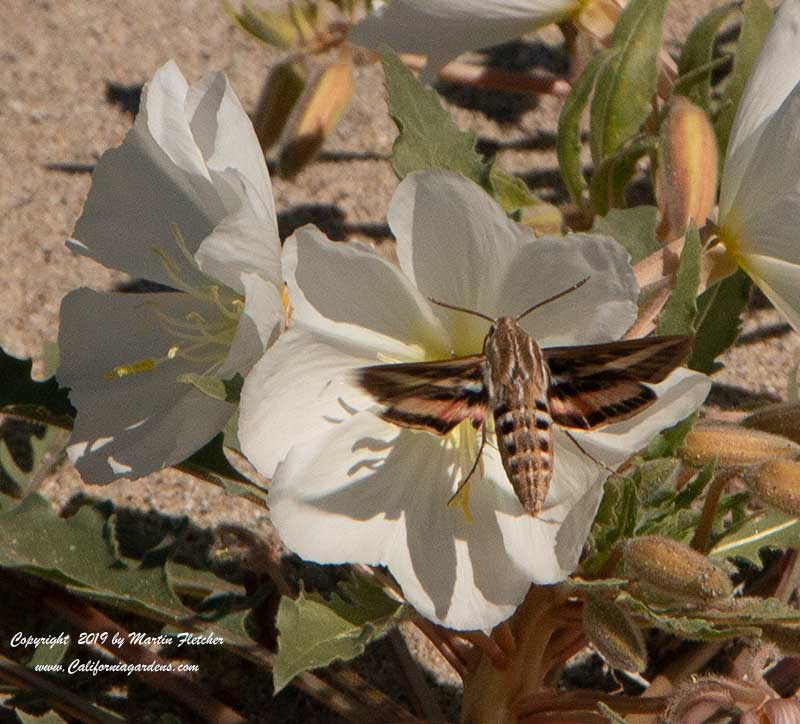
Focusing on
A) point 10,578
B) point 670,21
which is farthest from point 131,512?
point 670,21

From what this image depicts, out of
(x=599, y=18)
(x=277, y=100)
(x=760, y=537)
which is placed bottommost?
(x=760, y=537)

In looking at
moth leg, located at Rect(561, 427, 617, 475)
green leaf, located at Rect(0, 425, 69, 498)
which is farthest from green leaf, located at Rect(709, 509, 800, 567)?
green leaf, located at Rect(0, 425, 69, 498)

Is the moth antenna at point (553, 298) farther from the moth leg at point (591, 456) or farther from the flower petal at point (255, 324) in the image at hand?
the flower petal at point (255, 324)

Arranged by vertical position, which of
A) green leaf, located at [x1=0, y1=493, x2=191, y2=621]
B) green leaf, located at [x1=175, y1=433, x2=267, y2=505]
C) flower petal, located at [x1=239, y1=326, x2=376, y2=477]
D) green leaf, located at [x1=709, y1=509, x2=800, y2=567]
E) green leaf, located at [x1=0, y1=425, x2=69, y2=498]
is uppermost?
flower petal, located at [x1=239, y1=326, x2=376, y2=477]

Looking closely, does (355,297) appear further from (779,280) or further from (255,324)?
(779,280)

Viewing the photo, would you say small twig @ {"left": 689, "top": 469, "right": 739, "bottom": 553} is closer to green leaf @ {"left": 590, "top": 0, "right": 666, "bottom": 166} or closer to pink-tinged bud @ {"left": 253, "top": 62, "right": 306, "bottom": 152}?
green leaf @ {"left": 590, "top": 0, "right": 666, "bottom": 166}

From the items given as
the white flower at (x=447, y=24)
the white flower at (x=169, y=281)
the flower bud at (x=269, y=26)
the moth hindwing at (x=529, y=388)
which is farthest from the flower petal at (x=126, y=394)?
the flower bud at (x=269, y=26)

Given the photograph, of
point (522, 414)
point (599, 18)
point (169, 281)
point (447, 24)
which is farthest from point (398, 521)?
point (599, 18)
